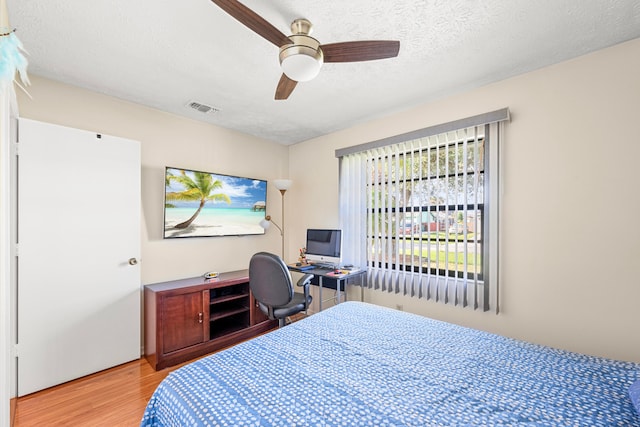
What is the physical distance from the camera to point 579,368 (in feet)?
4.10

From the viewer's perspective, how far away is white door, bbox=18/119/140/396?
2041 millimetres

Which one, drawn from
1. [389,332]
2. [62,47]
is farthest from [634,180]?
[62,47]

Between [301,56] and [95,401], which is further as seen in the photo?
[95,401]

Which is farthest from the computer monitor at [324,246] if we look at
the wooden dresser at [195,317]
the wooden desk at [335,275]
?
the wooden dresser at [195,317]

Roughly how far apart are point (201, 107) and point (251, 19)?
5.75 feet

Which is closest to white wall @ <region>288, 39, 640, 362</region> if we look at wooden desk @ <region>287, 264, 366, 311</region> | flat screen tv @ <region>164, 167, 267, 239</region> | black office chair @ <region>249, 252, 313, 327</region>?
wooden desk @ <region>287, 264, 366, 311</region>

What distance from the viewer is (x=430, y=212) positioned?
262cm

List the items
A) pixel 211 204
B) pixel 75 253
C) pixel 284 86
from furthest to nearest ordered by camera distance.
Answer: pixel 211 204
pixel 75 253
pixel 284 86

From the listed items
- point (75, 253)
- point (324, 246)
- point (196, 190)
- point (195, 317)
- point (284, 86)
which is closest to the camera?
point (284, 86)

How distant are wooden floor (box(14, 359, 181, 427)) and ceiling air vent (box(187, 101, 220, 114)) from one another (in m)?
2.52

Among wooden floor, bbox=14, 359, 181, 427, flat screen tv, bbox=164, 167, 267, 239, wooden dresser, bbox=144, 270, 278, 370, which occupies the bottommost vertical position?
wooden floor, bbox=14, 359, 181, 427

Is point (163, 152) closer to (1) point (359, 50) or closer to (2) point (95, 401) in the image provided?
(2) point (95, 401)

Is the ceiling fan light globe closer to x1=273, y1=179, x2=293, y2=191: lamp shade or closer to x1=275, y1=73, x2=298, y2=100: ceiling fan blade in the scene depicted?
x1=275, y1=73, x2=298, y2=100: ceiling fan blade

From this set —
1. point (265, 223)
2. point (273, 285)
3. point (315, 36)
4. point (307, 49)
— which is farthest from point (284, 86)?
point (265, 223)
